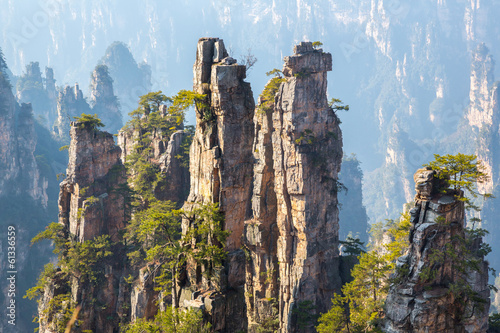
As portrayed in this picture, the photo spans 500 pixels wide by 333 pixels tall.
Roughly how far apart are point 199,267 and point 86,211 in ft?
59.7

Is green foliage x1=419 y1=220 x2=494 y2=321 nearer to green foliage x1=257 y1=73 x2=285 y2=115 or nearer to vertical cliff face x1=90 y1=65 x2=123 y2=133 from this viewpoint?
green foliage x1=257 y1=73 x2=285 y2=115

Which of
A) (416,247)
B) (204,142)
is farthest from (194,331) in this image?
(416,247)

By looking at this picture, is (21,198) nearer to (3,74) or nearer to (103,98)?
(3,74)

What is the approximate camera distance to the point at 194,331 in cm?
2405

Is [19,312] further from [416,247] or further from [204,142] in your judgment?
[416,247]

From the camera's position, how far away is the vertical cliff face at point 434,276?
25812mm

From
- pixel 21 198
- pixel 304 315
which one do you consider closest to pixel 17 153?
pixel 21 198

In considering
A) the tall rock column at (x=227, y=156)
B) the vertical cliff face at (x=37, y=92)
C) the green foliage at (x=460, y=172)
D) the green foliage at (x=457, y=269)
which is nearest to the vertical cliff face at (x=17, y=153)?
the vertical cliff face at (x=37, y=92)

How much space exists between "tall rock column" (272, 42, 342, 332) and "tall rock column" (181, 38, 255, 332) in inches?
648

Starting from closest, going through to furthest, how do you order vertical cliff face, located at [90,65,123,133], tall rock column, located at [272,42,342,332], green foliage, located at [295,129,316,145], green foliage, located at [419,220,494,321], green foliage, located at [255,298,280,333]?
green foliage, located at [419,220,494,321] < green foliage, located at [255,298,280,333] < tall rock column, located at [272,42,342,332] < green foliage, located at [295,129,316,145] < vertical cliff face, located at [90,65,123,133]

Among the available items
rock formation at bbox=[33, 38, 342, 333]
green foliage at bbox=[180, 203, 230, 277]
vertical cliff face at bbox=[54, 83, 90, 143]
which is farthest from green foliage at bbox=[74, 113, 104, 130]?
vertical cliff face at bbox=[54, 83, 90, 143]

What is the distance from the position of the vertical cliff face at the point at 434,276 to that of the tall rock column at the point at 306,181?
1732 cm

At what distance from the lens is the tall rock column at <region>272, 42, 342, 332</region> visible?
144 ft

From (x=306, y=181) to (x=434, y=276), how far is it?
62.3 ft
